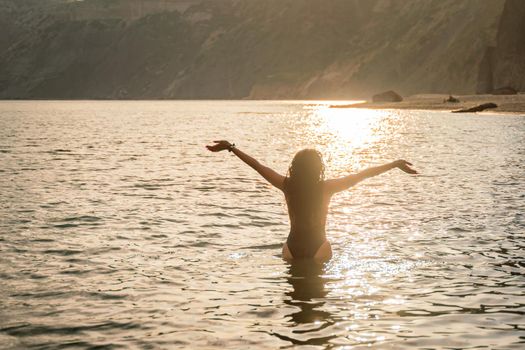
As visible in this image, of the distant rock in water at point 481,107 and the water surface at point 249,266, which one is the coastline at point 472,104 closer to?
the distant rock in water at point 481,107

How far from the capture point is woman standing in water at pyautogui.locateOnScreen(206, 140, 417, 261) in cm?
1184

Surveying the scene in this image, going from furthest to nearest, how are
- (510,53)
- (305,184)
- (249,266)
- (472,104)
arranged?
(510,53) → (472,104) → (249,266) → (305,184)

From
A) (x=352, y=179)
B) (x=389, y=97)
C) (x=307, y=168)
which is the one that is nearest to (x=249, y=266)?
(x=307, y=168)

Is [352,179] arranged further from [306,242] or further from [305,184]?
[306,242]

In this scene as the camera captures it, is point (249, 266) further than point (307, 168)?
Yes

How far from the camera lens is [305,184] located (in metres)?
12.1

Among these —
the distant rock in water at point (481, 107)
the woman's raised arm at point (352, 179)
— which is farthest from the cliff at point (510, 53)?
the woman's raised arm at point (352, 179)

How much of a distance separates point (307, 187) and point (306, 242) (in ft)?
3.81

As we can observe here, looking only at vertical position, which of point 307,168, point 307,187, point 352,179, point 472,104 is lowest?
point 307,187

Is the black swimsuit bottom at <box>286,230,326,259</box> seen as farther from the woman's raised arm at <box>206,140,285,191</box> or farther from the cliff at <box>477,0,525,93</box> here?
the cliff at <box>477,0,525,93</box>

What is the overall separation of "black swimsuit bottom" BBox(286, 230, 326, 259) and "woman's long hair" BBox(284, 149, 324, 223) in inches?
20.7

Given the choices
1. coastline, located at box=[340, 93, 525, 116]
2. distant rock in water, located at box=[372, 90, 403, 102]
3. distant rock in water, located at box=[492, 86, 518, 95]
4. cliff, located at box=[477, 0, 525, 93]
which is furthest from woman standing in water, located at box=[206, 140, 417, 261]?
distant rock in water, located at box=[372, 90, 403, 102]

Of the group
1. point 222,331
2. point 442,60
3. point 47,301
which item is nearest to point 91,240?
point 47,301

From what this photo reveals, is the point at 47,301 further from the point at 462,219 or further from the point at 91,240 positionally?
the point at 462,219
